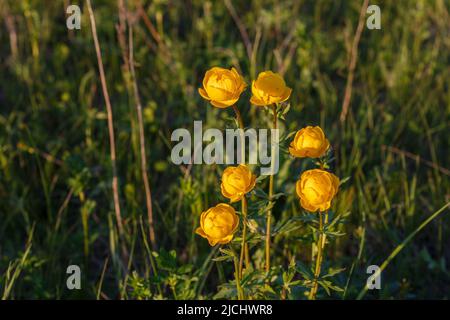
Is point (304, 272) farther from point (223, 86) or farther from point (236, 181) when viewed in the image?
point (223, 86)

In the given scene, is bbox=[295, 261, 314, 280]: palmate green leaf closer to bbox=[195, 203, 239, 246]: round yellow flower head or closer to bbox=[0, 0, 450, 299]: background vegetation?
bbox=[0, 0, 450, 299]: background vegetation

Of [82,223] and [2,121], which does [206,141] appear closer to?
[82,223]

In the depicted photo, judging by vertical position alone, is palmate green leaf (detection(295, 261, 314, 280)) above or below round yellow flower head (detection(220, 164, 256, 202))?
below

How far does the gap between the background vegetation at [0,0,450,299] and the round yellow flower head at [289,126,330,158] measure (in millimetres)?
103

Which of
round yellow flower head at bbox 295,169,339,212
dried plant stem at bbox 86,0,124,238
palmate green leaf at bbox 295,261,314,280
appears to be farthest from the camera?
dried plant stem at bbox 86,0,124,238

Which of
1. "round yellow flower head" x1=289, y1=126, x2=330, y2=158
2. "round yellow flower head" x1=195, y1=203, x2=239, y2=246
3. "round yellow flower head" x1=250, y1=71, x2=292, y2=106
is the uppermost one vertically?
"round yellow flower head" x1=250, y1=71, x2=292, y2=106

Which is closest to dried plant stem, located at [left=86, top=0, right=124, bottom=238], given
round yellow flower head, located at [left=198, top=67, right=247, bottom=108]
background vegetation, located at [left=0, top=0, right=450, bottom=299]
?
background vegetation, located at [left=0, top=0, right=450, bottom=299]

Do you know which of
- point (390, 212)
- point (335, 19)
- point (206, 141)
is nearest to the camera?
point (390, 212)

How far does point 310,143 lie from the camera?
1.48 meters

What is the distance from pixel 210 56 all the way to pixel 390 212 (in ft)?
4.16

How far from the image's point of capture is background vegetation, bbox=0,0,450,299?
84.9 inches

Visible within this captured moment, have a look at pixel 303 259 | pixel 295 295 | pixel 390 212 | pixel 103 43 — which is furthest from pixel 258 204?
pixel 103 43

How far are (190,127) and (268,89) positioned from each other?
1.26 metres

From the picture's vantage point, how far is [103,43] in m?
3.28
